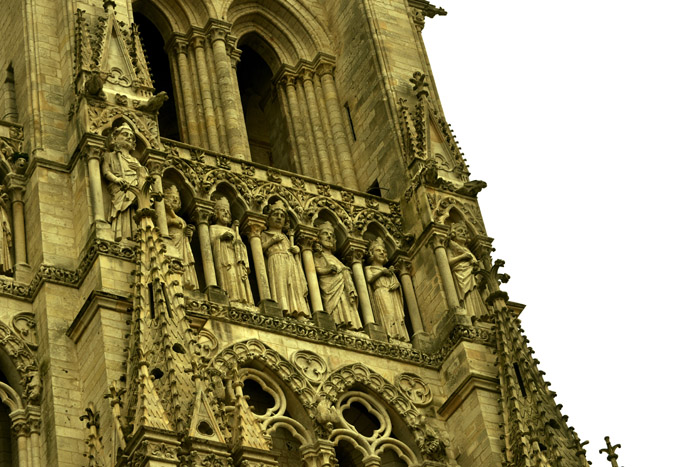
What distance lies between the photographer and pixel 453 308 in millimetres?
24031

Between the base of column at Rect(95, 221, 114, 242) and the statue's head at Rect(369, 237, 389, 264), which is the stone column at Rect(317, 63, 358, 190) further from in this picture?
the base of column at Rect(95, 221, 114, 242)

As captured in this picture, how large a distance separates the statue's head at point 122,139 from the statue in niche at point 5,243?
1.50 metres

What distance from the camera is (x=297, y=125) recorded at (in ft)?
91.7

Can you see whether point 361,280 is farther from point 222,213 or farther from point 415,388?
point 222,213

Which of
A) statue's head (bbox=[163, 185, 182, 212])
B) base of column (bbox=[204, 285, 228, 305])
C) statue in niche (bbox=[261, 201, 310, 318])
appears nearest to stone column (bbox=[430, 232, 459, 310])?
statue in niche (bbox=[261, 201, 310, 318])

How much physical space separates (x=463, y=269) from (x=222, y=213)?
130 inches

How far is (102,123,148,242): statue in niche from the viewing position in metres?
22.2

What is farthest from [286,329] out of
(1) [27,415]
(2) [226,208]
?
(1) [27,415]

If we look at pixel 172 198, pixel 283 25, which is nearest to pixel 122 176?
pixel 172 198

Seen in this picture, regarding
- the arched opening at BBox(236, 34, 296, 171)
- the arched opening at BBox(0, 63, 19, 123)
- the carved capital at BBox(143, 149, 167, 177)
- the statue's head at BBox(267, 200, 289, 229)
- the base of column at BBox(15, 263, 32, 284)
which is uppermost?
the arched opening at BBox(236, 34, 296, 171)

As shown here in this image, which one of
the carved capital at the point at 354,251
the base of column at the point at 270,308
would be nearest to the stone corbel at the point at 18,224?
the base of column at the point at 270,308

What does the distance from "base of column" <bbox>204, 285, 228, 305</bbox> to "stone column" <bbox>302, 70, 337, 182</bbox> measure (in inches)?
178

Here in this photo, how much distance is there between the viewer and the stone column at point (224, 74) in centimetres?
2673

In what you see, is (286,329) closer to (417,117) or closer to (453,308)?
(453,308)
